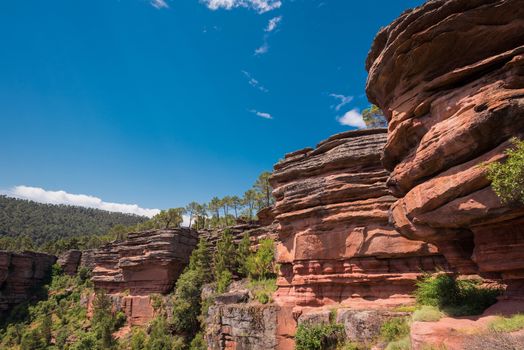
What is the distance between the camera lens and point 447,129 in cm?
997

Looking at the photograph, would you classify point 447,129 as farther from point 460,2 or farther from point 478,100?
point 460,2

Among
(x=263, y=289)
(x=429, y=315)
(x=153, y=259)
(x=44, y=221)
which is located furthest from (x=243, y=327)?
(x=44, y=221)

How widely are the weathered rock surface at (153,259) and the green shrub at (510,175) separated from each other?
3846 centimetres

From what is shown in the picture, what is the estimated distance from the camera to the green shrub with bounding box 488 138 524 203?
8023 millimetres

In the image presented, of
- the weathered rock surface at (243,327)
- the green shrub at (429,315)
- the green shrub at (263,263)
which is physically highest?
the green shrub at (263,263)

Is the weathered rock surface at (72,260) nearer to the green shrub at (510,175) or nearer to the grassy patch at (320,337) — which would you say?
the grassy patch at (320,337)

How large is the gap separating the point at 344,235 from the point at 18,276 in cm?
6440

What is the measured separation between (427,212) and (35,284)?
72.4 meters

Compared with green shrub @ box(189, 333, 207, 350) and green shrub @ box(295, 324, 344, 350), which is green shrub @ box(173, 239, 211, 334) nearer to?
green shrub @ box(189, 333, 207, 350)

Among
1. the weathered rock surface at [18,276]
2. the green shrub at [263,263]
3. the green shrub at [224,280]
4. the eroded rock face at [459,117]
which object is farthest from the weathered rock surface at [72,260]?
the eroded rock face at [459,117]

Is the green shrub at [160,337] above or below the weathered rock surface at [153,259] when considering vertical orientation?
below

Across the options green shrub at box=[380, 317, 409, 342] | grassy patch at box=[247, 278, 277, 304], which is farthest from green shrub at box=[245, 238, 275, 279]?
green shrub at box=[380, 317, 409, 342]

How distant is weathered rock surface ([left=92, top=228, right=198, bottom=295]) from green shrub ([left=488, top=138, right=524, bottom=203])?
3846cm

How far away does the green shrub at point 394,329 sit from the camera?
13656 millimetres
